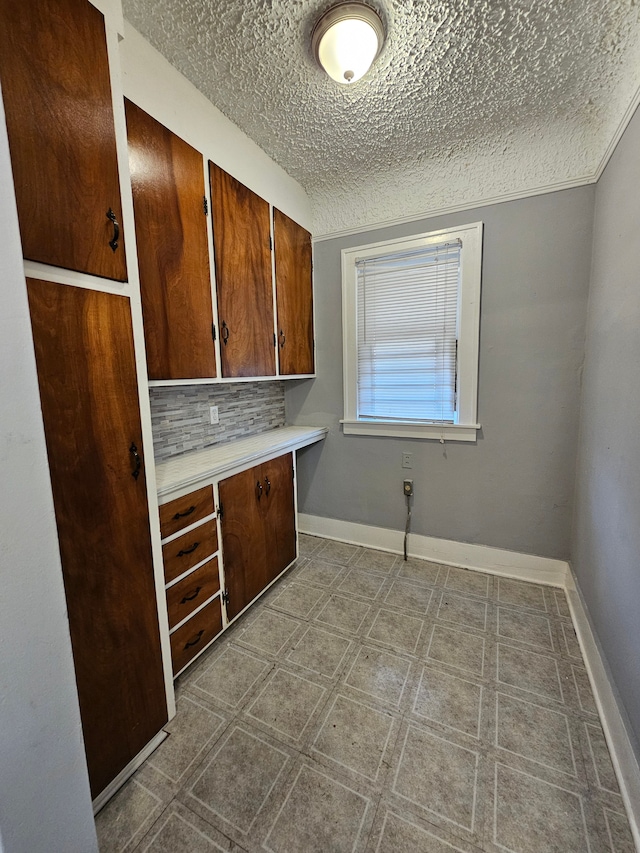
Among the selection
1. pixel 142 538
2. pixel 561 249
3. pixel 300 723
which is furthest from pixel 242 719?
pixel 561 249

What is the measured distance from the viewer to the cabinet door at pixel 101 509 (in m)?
0.92

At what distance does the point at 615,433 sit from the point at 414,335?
1.27 meters

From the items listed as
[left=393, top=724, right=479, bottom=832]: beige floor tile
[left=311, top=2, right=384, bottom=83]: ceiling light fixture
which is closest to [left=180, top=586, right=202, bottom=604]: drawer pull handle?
[left=393, top=724, right=479, bottom=832]: beige floor tile

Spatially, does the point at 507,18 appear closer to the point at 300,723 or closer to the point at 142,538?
the point at 142,538

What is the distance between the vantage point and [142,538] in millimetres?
1174

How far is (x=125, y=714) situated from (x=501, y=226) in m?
2.90

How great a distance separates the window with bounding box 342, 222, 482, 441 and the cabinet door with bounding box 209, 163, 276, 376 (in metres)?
0.69

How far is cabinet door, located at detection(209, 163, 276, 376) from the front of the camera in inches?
67.7

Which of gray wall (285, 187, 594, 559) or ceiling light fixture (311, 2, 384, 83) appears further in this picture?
gray wall (285, 187, 594, 559)

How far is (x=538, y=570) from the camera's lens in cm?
218

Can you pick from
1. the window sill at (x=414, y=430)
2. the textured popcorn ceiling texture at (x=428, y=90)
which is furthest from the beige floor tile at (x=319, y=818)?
the textured popcorn ceiling texture at (x=428, y=90)

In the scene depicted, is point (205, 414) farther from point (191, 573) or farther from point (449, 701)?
point (449, 701)

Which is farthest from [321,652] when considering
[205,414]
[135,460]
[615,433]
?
[615,433]

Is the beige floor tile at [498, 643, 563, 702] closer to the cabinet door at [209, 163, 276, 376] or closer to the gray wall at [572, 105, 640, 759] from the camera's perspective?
the gray wall at [572, 105, 640, 759]
